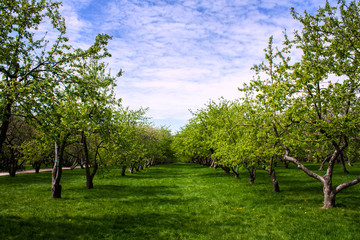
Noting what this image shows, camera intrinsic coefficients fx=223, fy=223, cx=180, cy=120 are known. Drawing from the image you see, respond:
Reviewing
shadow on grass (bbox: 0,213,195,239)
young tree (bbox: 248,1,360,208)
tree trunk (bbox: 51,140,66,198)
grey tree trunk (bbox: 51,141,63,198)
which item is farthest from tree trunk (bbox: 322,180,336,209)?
grey tree trunk (bbox: 51,141,63,198)

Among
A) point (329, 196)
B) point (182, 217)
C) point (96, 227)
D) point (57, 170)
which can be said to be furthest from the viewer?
point (57, 170)

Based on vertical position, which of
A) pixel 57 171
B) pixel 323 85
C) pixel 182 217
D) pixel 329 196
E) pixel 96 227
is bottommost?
pixel 182 217

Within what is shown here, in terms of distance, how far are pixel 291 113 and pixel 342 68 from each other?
401cm

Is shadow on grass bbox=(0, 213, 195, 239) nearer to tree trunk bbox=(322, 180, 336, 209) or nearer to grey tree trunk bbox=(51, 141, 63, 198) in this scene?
grey tree trunk bbox=(51, 141, 63, 198)

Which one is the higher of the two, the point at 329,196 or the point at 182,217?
the point at 329,196

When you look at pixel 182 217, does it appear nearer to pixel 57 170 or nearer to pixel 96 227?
pixel 96 227

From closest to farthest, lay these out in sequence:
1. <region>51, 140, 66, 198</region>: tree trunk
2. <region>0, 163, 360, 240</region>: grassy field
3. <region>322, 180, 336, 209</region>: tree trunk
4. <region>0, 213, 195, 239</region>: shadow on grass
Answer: <region>0, 213, 195, 239</region>: shadow on grass < <region>0, 163, 360, 240</region>: grassy field < <region>322, 180, 336, 209</region>: tree trunk < <region>51, 140, 66, 198</region>: tree trunk

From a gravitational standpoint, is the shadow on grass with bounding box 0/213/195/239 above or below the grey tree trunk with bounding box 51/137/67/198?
below

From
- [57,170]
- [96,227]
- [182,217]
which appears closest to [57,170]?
[57,170]

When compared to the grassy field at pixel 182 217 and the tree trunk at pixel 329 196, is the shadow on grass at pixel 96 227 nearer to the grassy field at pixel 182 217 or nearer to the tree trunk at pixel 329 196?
the grassy field at pixel 182 217

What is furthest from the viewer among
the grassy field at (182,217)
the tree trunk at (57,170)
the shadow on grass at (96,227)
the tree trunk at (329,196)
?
the tree trunk at (57,170)

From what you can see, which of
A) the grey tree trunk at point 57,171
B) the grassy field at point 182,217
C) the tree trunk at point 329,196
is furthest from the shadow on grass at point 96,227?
the tree trunk at point 329,196

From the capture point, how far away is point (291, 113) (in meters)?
13.4

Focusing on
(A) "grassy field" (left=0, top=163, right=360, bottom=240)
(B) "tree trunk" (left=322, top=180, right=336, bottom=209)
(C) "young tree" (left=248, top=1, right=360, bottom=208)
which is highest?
(C) "young tree" (left=248, top=1, right=360, bottom=208)
